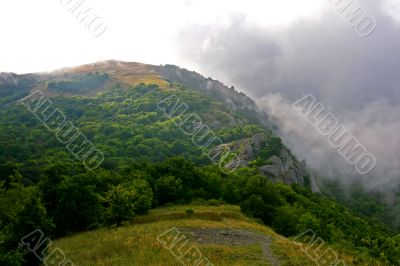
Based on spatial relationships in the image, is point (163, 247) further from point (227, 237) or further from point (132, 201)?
point (132, 201)

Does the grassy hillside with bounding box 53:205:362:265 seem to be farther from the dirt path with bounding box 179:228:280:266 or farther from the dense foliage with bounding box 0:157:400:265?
the dense foliage with bounding box 0:157:400:265

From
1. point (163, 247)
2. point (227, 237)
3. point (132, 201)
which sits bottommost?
point (163, 247)

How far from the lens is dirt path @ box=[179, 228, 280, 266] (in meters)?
57.2

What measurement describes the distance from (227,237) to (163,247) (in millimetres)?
12072

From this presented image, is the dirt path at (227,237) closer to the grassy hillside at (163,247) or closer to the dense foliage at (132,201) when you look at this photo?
the grassy hillside at (163,247)

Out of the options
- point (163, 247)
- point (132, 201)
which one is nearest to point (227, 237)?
point (163, 247)

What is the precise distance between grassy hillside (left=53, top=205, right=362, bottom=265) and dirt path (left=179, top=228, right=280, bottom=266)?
0.43 ft

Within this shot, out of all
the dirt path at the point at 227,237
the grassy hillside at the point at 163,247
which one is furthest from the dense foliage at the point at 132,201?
the dirt path at the point at 227,237

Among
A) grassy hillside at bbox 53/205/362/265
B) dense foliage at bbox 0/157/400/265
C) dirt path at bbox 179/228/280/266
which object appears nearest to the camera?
grassy hillside at bbox 53/205/362/265

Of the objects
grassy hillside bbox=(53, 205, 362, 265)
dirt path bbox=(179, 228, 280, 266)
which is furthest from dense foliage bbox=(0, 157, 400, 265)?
dirt path bbox=(179, 228, 280, 266)

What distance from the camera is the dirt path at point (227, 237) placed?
5719 cm

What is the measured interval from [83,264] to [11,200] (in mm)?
16657

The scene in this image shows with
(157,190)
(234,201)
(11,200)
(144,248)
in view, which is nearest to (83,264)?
(144,248)

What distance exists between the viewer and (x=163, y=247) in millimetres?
51719
